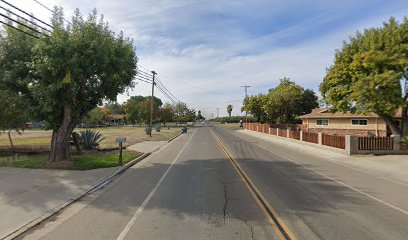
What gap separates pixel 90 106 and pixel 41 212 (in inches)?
393

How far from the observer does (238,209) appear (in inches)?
323

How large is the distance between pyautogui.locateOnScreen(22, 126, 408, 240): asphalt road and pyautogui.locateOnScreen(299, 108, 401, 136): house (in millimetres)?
23787

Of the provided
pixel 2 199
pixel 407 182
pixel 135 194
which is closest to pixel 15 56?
pixel 2 199

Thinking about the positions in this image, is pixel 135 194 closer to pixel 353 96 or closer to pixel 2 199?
pixel 2 199

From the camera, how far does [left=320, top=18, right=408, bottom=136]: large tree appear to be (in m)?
21.4

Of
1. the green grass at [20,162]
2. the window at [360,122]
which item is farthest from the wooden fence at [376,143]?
the window at [360,122]

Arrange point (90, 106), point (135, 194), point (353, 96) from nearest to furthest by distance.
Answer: point (135, 194) → point (90, 106) → point (353, 96)

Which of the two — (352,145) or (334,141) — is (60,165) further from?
(334,141)

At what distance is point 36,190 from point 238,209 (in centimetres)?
643

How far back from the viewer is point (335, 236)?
20.6 feet

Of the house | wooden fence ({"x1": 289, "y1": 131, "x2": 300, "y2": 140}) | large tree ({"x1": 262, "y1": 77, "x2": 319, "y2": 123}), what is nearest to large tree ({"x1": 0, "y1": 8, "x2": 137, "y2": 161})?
wooden fence ({"x1": 289, "y1": 131, "x2": 300, "y2": 140})

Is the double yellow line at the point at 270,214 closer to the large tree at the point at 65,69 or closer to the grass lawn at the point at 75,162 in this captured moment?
the grass lawn at the point at 75,162

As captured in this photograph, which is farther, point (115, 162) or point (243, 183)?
point (115, 162)

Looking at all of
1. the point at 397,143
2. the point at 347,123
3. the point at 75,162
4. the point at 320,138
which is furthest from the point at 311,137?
the point at 75,162
